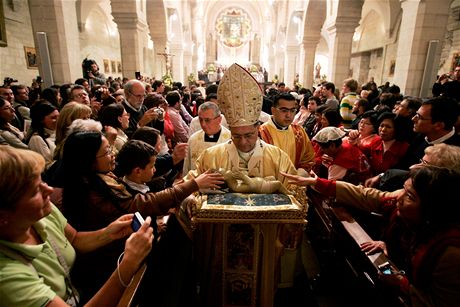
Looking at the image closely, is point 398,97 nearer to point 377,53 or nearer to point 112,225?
point 112,225

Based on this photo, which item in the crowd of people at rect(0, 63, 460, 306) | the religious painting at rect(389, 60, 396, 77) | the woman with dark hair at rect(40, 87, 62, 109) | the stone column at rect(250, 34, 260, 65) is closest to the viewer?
the crowd of people at rect(0, 63, 460, 306)

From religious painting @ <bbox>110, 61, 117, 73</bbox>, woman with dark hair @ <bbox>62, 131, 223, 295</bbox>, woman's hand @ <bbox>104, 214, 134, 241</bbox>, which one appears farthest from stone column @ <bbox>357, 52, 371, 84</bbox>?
woman's hand @ <bbox>104, 214, 134, 241</bbox>

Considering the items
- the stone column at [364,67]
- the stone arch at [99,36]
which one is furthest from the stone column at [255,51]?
the stone arch at [99,36]

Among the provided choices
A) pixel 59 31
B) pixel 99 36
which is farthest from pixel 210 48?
pixel 59 31

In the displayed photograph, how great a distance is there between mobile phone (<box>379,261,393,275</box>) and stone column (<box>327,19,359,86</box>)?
8318 mm

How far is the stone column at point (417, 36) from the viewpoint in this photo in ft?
19.1

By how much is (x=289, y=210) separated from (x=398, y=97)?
474 cm

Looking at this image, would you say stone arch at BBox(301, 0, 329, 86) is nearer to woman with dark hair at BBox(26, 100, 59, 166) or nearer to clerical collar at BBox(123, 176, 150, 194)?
woman with dark hair at BBox(26, 100, 59, 166)

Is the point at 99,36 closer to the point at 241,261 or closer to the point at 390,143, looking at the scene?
the point at 390,143

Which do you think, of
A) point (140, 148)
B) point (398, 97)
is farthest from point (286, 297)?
point (398, 97)

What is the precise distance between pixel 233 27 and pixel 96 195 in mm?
35790

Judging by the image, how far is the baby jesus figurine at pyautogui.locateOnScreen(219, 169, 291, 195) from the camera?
193cm

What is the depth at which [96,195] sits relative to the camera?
1.81m

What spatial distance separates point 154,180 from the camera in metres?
2.81
